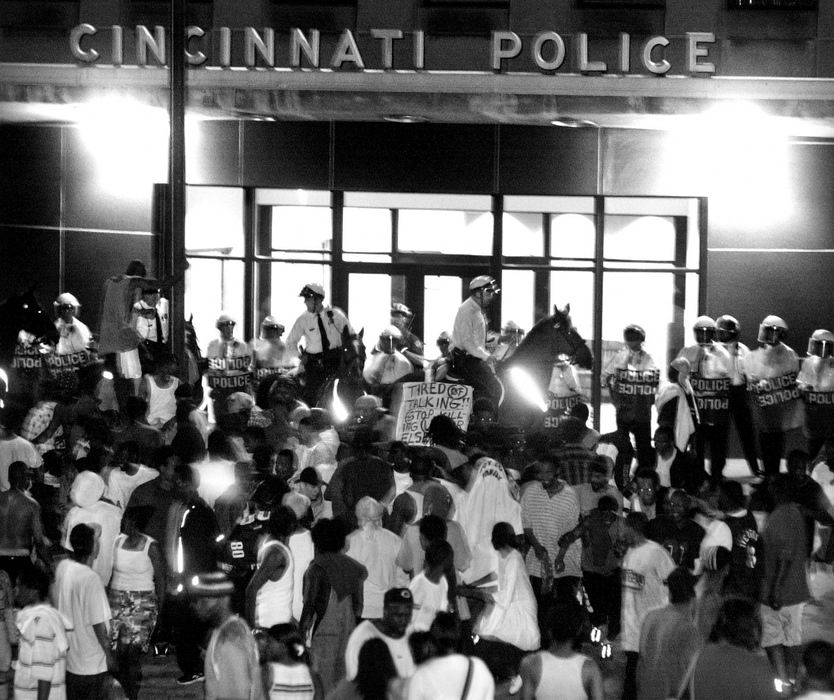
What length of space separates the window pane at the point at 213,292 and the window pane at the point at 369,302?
61.2 inches

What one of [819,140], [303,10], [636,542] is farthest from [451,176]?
[636,542]

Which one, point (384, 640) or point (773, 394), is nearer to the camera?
point (384, 640)

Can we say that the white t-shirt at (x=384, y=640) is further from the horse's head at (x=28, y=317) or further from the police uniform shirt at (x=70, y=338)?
the police uniform shirt at (x=70, y=338)

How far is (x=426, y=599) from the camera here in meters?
10.4

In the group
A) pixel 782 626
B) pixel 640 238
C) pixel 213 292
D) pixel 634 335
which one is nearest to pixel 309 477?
pixel 782 626

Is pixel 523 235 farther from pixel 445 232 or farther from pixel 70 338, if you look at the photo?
pixel 70 338

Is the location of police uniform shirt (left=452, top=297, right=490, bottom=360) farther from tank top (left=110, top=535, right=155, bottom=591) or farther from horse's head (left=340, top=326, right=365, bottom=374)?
tank top (left=110, top=535, right=155, bottom=591)

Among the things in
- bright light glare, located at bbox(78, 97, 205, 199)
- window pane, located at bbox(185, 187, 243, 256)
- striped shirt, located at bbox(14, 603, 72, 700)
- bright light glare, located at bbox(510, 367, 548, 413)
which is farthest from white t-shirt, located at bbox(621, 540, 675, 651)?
bright light glare, located at bbox(78, 97, 205, 199)

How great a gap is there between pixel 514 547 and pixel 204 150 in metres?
13.9

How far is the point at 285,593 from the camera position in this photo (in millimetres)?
10695

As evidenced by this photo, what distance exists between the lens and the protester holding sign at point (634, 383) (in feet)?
63.1

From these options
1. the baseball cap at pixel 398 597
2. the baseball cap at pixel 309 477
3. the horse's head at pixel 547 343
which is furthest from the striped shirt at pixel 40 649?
the horse's head at pixel 547 343

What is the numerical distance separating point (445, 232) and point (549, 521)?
1151 cm

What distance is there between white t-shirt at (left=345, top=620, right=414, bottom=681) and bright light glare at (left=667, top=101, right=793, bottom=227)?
1439cm
